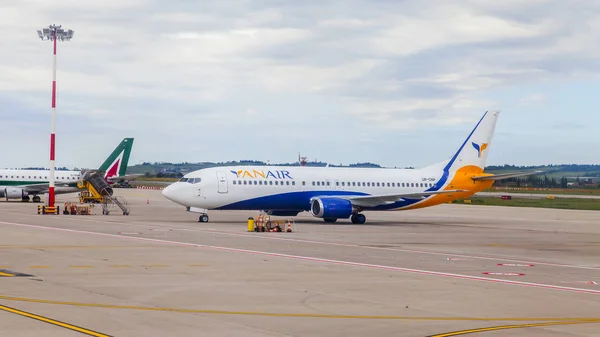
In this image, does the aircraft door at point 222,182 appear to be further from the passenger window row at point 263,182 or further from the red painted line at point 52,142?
the red painted line at point 52,142

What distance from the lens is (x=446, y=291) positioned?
20125 millimetres

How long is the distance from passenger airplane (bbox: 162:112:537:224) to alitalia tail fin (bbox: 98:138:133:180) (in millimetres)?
38160

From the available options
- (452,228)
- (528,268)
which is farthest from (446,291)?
(452,228)

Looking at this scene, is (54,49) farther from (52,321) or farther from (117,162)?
(52,321)

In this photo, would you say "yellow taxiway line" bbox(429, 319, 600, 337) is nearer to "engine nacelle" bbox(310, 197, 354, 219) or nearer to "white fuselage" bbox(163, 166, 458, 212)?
"engine nacelle" bbox(310, 197, 354, 219)

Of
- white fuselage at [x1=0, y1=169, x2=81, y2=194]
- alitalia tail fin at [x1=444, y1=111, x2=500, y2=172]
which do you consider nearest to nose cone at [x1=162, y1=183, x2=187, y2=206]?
alitalia tail fin at [x1=444, y1=111, x2=500, y2=172]

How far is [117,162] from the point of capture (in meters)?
88.5

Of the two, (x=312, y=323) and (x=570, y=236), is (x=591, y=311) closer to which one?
(x=312, y=323)

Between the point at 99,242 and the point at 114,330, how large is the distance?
66.5 ft

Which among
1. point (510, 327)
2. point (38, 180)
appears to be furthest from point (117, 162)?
point (510, 327)

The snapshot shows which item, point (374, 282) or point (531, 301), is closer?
point (531, 301)

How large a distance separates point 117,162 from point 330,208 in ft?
139

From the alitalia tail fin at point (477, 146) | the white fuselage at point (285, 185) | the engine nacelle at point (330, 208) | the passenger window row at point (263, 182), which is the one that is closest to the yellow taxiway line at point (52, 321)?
the white fuselage at point (285, 185)

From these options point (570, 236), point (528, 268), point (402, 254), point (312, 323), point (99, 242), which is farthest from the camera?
point (570, 236)
